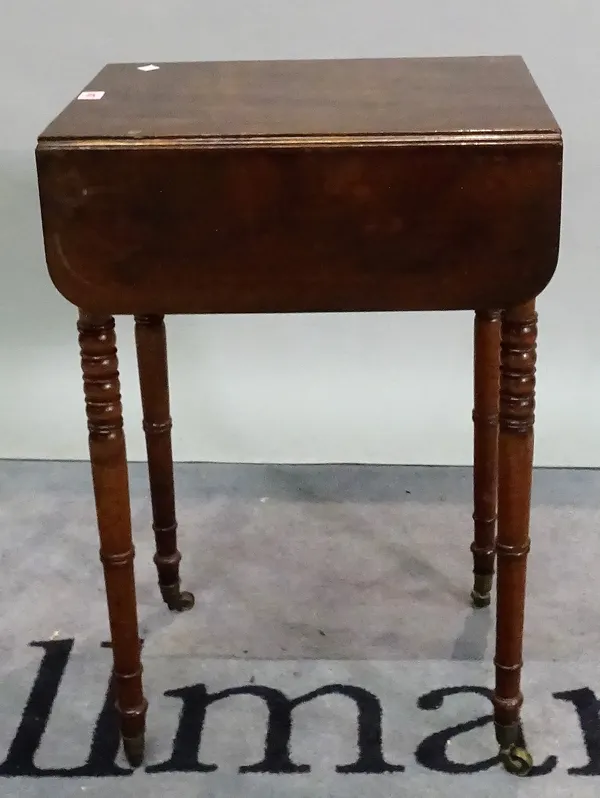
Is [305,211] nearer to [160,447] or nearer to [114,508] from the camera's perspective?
[114,508]

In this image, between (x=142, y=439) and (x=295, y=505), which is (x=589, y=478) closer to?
(x=295, y=505)

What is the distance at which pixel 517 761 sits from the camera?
1178 mm

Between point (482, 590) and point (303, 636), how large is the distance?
10.7 inches

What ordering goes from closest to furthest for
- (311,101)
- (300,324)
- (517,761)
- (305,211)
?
(305,211) < (311,101) < (517,761) < (300,324)

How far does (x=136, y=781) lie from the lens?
3.89 feet

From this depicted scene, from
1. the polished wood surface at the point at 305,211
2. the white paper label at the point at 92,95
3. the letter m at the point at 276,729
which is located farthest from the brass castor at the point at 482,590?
the white paper label at the point at 92,95

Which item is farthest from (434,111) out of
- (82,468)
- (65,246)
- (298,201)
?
(82,468)

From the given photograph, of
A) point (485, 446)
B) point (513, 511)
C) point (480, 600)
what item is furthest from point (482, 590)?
point (513, 511)

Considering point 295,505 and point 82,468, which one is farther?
point 82,468

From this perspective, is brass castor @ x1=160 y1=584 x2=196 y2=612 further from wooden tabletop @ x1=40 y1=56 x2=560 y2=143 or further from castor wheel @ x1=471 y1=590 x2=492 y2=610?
wooden tabletop @ x1=40 y1=56 x2=560 y2=143

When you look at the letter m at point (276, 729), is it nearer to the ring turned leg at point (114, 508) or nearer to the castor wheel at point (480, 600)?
the ring turned leg at point (114, 508)

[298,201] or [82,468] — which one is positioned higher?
[298,201]

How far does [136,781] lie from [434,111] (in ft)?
2.74

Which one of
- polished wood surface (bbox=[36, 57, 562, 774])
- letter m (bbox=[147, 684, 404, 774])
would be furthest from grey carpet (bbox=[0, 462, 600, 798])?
polished wood surface (bbox=[36, 57, 562, 774])
